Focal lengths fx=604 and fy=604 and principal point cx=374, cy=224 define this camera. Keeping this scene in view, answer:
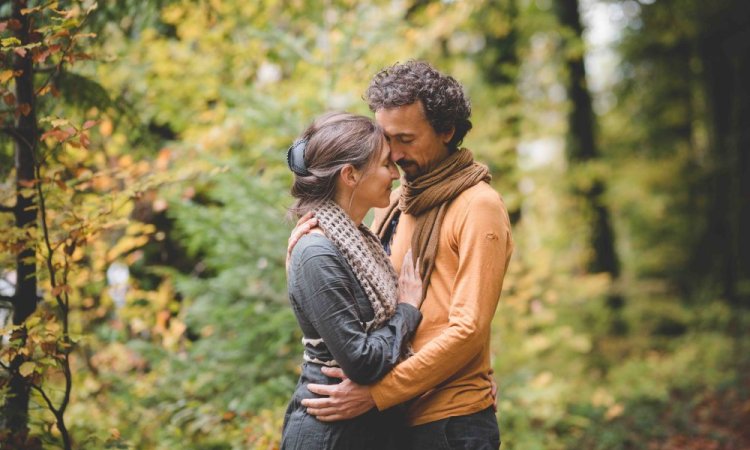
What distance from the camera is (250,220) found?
12.8 feet

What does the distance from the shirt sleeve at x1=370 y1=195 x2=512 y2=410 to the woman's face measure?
1.03 feet

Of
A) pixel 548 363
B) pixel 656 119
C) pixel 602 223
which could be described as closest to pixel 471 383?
pixel 548 363

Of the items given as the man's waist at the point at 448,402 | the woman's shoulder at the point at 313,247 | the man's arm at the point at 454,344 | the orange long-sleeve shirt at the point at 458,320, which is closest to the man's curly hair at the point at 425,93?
the orange long-sleeve shirt at the point at 458,320

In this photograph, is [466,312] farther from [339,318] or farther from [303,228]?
[303,228]

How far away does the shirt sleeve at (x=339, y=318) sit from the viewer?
1919 millimetres

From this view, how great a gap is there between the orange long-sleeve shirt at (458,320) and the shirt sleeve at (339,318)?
0.25 feet

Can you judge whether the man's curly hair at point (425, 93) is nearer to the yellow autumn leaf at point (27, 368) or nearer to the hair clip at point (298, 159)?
the hair clip at point (298, 159)

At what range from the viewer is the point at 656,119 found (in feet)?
41.7

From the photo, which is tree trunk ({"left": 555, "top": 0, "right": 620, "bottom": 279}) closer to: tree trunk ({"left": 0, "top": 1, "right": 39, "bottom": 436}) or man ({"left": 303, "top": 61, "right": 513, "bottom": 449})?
man ({"left": 303, "top": 61, "right": 513, "bottom": 449})

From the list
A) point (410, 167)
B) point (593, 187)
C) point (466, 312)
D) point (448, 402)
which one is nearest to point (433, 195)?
point (410, 167)

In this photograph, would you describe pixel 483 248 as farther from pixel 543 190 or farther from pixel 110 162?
pixel 543 190

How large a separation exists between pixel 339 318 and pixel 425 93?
888mm

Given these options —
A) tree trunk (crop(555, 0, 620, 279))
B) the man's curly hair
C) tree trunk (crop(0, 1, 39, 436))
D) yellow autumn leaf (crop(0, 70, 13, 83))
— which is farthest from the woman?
tree trunk (crop(555, 0, 620, 279))

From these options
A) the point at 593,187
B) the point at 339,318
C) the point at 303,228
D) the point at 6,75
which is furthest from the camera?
the point at 593,187
